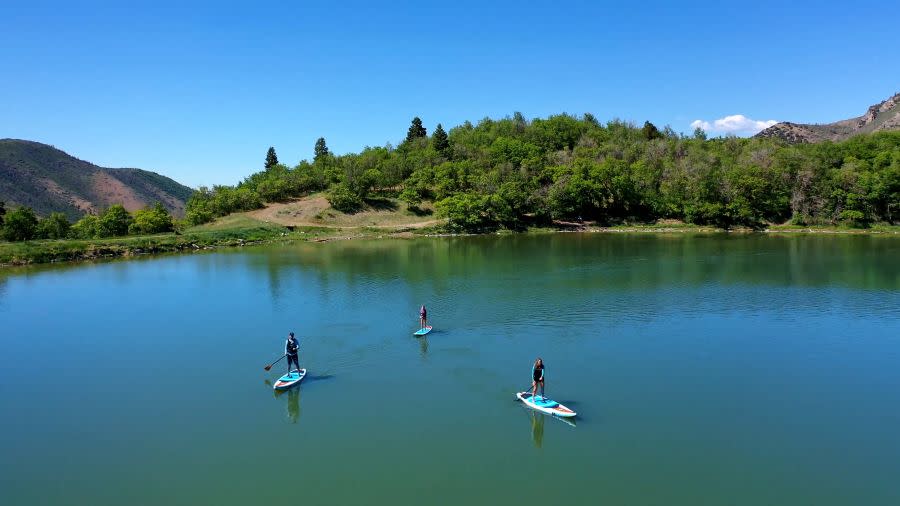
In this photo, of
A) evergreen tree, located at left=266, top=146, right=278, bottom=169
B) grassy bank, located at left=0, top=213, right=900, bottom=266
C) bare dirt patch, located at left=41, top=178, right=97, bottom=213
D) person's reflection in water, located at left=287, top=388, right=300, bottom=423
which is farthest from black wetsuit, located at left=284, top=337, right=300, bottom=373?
bare dirt patch, located at left=41, top=178, right=97, bottom=213

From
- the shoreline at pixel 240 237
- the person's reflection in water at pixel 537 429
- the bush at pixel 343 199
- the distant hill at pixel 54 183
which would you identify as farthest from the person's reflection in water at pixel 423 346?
the distant hill at pixel 54 183

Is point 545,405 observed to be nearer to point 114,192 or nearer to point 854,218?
point 854,218

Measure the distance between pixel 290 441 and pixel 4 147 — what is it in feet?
653

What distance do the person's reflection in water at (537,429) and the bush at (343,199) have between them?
293 ft

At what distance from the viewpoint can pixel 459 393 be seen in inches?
842

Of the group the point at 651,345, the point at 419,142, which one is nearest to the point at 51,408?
the point at 651,345

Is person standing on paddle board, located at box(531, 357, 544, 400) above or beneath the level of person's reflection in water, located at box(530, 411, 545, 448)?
above

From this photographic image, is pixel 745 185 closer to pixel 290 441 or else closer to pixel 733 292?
pixel 733 292

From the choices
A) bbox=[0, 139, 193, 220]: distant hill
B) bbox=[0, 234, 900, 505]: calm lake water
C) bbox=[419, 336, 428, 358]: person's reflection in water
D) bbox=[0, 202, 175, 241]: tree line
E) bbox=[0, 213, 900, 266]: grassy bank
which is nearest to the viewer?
bbox=[0, 234, 900, 505]: calm lake water

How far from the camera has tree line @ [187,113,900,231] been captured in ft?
307

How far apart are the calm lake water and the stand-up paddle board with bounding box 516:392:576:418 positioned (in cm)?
42

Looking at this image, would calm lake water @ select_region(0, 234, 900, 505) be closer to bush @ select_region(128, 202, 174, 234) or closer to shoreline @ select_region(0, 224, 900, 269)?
shoreline @ select_region(0, 224, 900, 269)

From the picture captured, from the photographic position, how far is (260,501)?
14.4 meters

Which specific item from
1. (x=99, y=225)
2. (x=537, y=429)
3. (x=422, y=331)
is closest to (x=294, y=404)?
(x=537, y=429)
